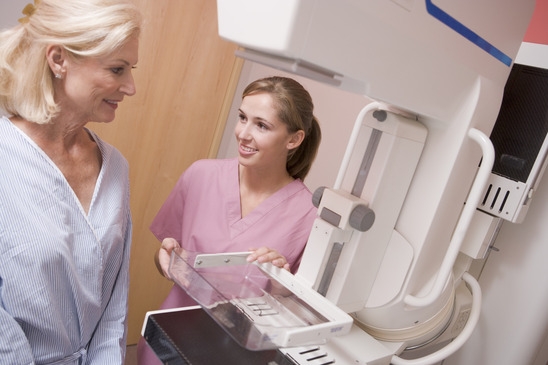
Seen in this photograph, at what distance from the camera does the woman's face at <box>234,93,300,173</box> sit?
4.63ft

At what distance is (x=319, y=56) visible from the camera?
647mm

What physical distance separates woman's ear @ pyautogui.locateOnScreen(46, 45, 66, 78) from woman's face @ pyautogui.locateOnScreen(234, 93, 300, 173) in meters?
0.55

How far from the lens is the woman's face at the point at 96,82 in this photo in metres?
1.05

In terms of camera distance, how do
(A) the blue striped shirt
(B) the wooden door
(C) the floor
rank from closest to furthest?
(A) the blue striped shirt → (B) the wooden door → (C) the floor

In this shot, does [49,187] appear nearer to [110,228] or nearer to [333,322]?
[110,228]

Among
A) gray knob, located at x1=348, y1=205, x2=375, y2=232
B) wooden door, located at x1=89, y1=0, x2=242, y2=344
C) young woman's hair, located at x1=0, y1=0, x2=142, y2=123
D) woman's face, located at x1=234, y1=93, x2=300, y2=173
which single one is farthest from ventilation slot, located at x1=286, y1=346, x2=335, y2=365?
wooden door, located at x1=89, y1=0, x2=242, y2=344

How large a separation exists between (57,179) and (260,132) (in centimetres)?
61

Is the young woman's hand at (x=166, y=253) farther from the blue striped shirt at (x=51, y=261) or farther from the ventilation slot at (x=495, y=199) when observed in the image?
the ventilation slot at (x=495, y=199)

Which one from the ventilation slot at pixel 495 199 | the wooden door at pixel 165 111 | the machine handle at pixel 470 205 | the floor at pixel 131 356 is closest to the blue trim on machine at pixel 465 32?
the machine handle at pixel 470 205

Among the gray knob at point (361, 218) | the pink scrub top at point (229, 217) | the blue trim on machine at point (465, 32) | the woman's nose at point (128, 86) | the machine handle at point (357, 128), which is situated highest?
the blue trim on machine at point (465, 32)

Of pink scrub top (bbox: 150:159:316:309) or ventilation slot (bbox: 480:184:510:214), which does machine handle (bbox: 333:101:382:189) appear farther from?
pink scrub top (bbox: 150:159:316:309)

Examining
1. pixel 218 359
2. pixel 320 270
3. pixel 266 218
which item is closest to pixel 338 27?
pixel 320 270

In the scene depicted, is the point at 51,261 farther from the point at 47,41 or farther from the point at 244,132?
the point at 244,132

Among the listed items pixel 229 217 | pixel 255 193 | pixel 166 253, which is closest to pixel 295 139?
pixel 255 193
